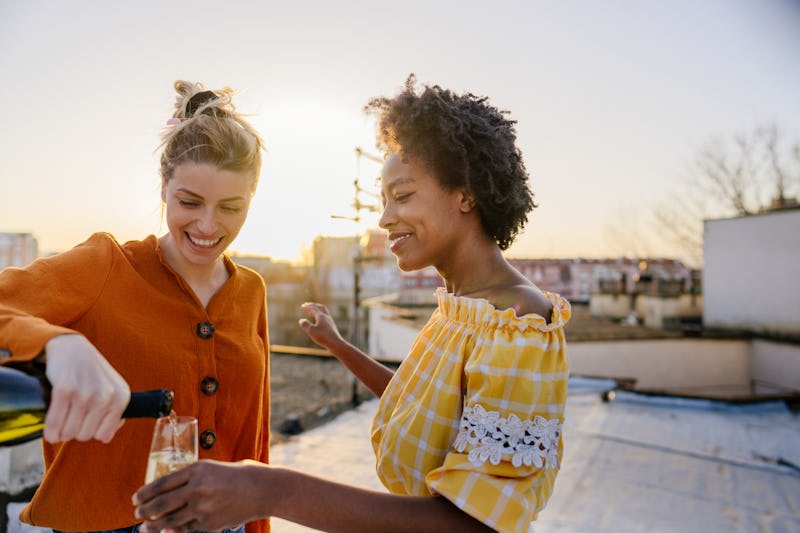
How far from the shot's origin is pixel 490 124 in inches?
56.1

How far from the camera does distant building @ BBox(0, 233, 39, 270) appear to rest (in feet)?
11.1

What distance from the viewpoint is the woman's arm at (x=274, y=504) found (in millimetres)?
861

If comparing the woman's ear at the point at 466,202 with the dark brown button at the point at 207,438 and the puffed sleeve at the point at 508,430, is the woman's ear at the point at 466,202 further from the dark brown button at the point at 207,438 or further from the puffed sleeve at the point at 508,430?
the dark brown button at the point at 207,438

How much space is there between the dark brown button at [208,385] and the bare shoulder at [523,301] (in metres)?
0.89

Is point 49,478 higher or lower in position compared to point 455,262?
lower

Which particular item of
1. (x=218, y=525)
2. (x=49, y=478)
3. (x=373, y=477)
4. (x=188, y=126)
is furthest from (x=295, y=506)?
(x=373, y=477)

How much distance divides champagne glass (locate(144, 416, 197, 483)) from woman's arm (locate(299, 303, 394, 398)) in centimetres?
86

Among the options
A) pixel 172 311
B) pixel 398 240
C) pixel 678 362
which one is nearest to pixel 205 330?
pixel 172 311

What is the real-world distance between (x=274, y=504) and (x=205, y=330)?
76cm

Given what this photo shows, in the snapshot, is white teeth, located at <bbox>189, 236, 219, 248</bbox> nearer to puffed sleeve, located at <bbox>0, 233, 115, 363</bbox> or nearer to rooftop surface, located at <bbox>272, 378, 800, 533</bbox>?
puffed sleeve, located at <bbox>0, 233, 115, 363</bbox>

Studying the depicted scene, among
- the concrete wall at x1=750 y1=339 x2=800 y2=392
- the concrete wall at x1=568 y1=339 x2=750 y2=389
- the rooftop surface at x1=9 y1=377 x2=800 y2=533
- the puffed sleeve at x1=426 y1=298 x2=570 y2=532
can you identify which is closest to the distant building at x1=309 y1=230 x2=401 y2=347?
the concrete wall at x1=568 y1=339 x2=750 y2=389

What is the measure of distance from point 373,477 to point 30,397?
5.14 metres

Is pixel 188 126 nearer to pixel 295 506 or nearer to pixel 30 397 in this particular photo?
pixel 30 397

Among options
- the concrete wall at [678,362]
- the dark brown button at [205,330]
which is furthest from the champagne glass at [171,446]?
the concrete wall at [678,362]
